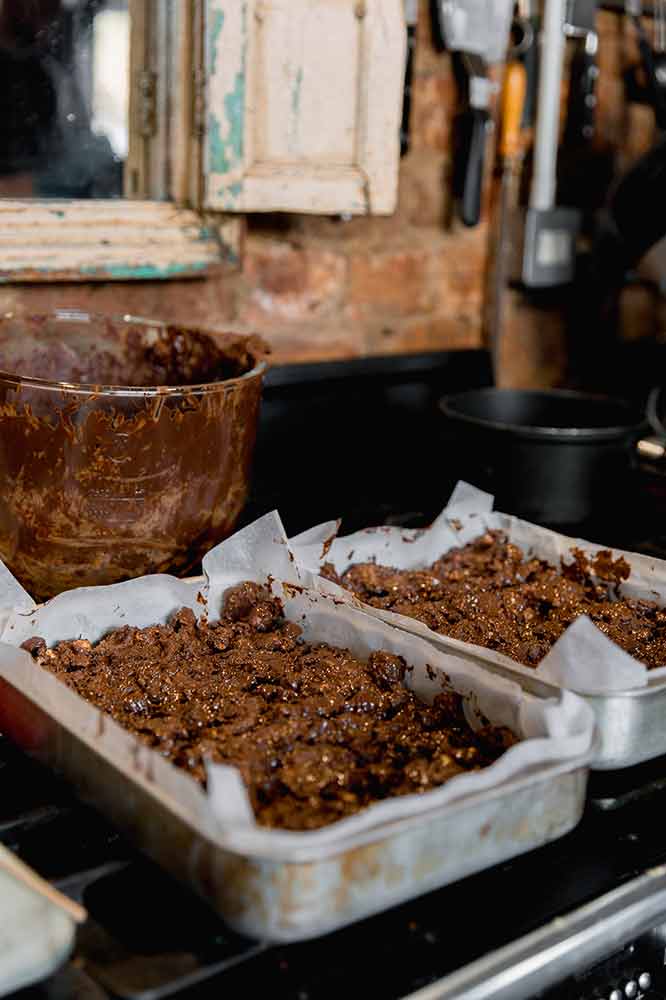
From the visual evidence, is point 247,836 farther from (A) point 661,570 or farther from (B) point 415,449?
(B) point 415,449

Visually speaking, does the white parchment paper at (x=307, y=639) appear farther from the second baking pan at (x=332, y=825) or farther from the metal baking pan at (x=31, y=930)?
the metal baking pan at (x=31, y=930)

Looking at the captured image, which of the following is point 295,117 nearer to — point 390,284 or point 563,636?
point 390,284

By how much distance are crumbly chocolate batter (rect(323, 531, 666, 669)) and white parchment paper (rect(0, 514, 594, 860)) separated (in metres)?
0.13

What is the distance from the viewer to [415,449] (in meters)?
2.37

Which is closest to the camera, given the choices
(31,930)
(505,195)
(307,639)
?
(31,930)

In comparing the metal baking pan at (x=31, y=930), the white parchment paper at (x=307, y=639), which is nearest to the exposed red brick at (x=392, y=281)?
the white parchment paper at (x=307, y=639)

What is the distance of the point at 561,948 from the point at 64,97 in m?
1.56

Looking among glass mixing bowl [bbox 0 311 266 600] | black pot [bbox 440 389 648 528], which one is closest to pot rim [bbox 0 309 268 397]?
glass mixing bowl [bbox 0 311 266 600]

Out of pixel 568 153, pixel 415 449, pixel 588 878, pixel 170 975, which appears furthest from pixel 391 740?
pixel 568 153

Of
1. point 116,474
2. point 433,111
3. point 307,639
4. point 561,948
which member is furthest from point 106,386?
point 433,111

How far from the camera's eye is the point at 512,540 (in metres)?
1.74

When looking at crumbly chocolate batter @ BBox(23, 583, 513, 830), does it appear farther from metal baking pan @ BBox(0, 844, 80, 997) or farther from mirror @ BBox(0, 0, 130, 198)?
mirror @ BBox(0, 0, 130, 198)

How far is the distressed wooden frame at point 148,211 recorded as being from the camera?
182cm

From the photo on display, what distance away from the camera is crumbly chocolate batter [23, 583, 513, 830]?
42.1 inches
